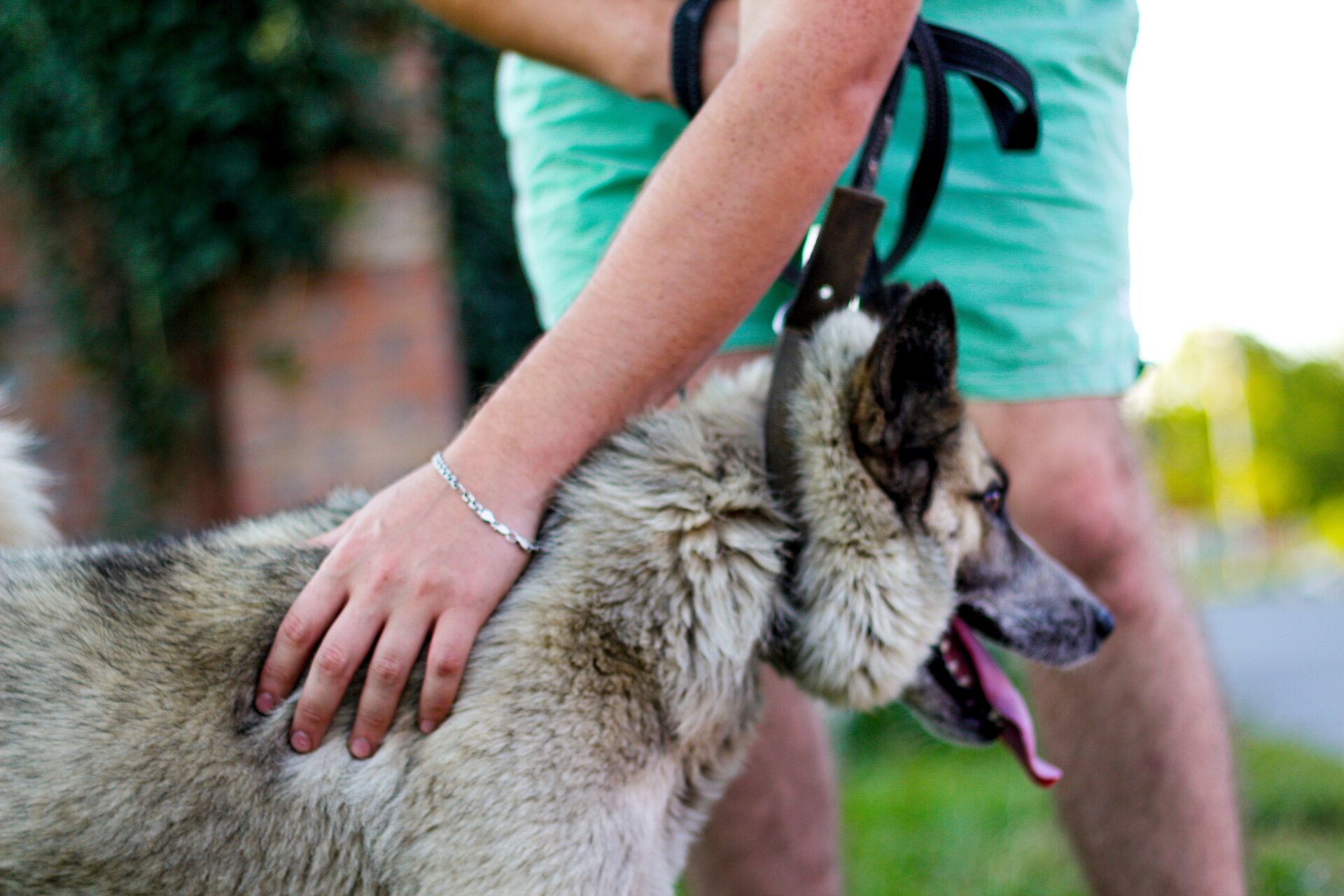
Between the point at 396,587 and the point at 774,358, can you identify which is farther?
the point at 774,358

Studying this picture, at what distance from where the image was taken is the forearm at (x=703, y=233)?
1521 millimetres

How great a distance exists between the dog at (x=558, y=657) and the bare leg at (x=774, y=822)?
0.50 meters

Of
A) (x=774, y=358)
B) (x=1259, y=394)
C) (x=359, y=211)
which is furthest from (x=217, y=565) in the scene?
(x=1259, y=394)

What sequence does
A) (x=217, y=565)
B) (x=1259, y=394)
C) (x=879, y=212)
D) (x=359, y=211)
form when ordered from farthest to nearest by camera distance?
1. (x=1259, y=394)
2. (x=359, y=211)
3. (x=879, y=212)
4. (x=217, y=565)

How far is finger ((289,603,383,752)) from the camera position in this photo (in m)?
1.38

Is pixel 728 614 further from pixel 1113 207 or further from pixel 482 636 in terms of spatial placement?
pixel 1113 207

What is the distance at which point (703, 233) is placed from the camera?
152cm

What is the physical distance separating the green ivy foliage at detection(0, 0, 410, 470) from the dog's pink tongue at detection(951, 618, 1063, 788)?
12.0 feet

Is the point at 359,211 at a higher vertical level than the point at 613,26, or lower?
lower

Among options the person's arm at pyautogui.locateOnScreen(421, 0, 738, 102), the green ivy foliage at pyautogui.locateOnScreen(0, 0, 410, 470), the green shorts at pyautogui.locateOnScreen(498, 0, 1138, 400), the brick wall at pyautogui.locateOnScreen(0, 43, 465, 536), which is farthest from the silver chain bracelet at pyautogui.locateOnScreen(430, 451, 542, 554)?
the green ivy foliage at pyautogui.locateOnScreen(0, 0, 410, 470)

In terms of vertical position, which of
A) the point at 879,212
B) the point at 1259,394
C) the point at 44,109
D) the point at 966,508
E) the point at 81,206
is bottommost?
the point at 1259,394

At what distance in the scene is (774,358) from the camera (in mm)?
1761

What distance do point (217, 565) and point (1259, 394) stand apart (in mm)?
61764

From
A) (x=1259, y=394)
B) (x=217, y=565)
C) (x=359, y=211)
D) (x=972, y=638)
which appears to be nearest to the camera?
(x=217, y=565)
